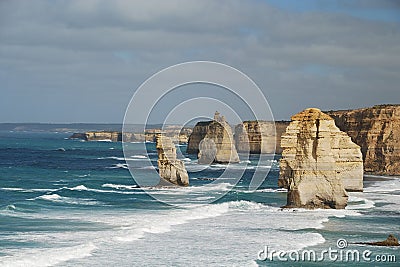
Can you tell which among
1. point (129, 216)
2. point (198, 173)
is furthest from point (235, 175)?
point (129, 216)

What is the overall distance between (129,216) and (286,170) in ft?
40.2

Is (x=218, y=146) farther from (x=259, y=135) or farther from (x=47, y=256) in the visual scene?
(x=47, y=256)

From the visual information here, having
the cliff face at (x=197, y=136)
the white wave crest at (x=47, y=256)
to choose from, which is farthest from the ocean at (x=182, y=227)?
the cliff face at (x=197, y=136)

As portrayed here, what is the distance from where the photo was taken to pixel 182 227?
2972 cm

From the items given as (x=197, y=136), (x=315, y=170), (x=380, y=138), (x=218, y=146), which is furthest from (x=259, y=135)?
(x=315, y=170)

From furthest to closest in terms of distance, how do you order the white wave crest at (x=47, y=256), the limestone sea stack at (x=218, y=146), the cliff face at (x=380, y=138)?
the limestone sea stack at (x=218, y=146), the cliff face at (x=380, y=138), the white wave crest at (x=47, y=256)

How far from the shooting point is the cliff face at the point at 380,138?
221 feet

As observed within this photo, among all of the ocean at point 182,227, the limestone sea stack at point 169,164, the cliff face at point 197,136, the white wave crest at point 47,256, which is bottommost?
the white wave crest at point 47,256

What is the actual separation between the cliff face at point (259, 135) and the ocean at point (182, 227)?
6233 centimetres

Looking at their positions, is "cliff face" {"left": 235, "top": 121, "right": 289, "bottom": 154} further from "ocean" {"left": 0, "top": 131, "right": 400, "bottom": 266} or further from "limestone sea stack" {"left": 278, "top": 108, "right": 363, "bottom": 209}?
"limestone sea stack" {"left": 278, "top": 108, "right": 363, "bottom": 209}

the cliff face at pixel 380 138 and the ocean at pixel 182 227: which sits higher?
the cliff face at pixel 380 138

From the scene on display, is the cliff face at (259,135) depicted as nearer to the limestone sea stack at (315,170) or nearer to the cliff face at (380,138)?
the cliff face at (380,138)

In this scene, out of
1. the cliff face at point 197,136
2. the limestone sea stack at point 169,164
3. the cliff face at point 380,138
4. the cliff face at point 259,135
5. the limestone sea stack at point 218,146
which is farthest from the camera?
the cliff face at point 197,136

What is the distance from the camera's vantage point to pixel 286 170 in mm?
41906
